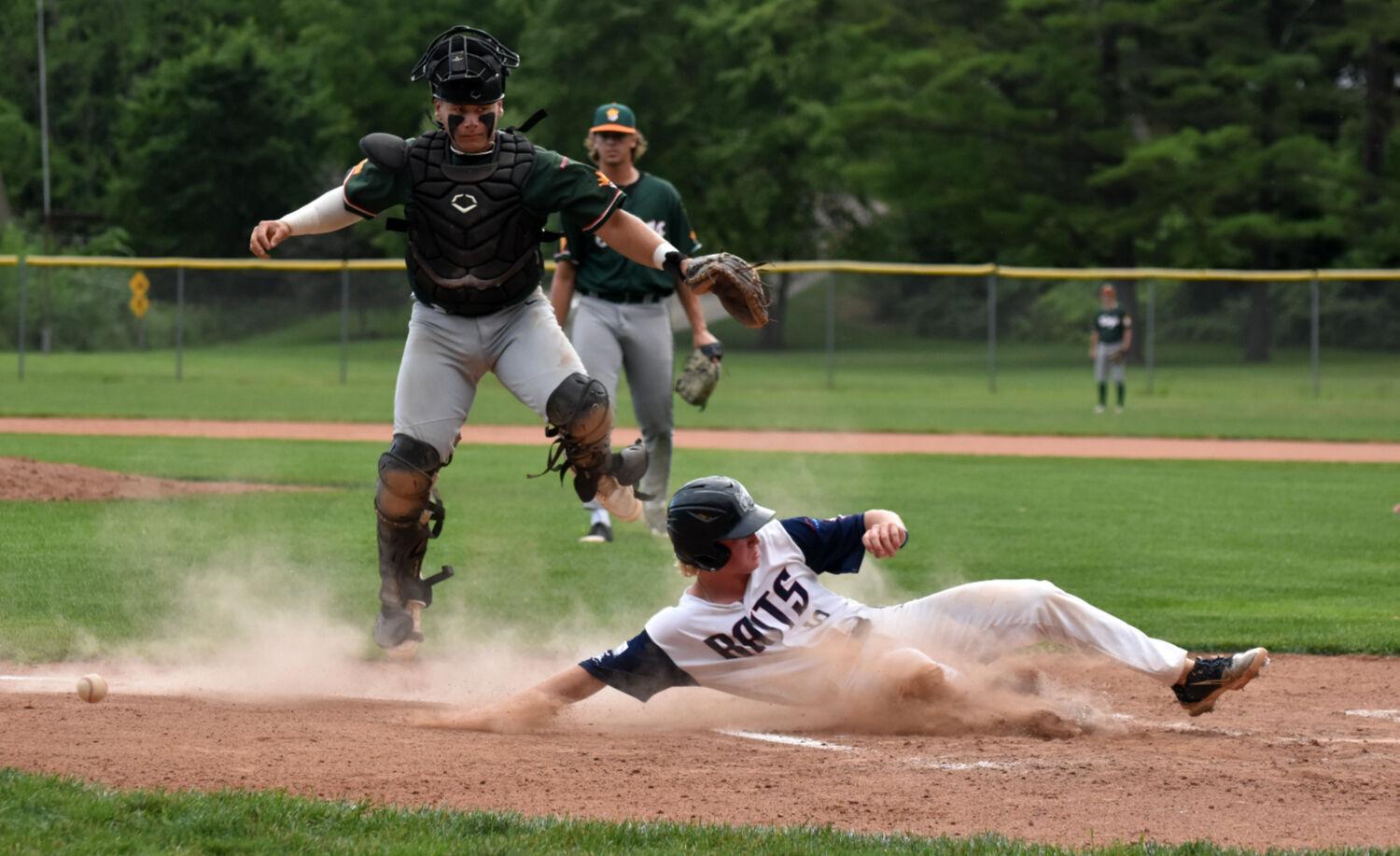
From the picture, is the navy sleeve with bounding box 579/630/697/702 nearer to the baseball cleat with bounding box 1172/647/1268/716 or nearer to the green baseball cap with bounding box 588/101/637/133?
the baseball cleat with bounding box 1172/647/1268/716

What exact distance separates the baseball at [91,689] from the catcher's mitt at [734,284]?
8.25 ft

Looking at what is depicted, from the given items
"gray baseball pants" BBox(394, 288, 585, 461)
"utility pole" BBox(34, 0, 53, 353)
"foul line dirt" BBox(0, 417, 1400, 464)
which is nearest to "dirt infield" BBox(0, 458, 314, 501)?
"foul line dirt" BBox(0, 417, 1400, 464)

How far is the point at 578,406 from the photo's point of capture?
21.9 feet

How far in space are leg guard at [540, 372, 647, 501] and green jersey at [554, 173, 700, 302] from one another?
2747mm

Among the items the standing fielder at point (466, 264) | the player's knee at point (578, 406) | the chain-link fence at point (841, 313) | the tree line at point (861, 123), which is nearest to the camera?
the standing fielder at point (466, 264)

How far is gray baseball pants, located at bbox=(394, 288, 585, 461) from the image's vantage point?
6734 mm

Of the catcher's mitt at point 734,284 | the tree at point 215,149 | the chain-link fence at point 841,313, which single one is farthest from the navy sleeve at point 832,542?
the tree at point 215,149

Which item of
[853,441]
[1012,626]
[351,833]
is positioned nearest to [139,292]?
[853,441]

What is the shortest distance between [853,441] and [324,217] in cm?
1267

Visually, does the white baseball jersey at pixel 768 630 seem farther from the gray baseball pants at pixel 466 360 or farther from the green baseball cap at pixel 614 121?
the green baseball cap at pixel 614 121

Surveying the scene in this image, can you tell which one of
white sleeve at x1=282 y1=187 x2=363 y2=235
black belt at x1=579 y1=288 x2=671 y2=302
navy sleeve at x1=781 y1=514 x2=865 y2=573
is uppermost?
white sleeve at x1=282 y1=187 x2=363 y2=235

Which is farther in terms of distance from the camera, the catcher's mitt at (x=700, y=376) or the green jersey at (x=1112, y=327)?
the green jersey at (x=1112, y=327)

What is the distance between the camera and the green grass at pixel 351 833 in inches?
160

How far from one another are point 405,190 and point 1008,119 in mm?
33981
